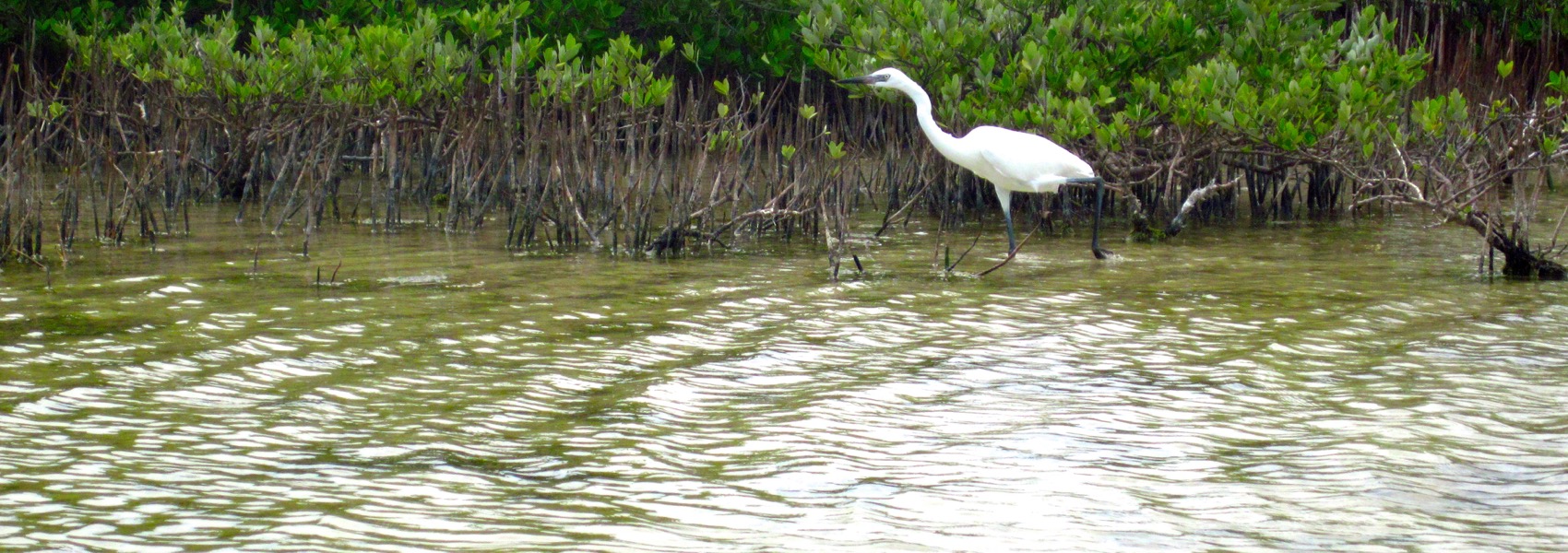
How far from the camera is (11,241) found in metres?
5.96

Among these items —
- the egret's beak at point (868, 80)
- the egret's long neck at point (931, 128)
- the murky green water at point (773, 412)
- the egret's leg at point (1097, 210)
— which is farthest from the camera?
the egret's beak at point (868, 80)

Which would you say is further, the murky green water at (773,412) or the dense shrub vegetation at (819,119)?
the dense shrub vegetation at (819,119)

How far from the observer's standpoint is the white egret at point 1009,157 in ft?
23.2

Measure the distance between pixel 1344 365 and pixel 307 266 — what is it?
4.06 metres

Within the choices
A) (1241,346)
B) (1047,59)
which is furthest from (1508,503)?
(1047,59)

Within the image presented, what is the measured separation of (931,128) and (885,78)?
0.34m

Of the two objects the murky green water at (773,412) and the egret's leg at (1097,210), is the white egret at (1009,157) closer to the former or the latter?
the egret's leg at (1097,210)

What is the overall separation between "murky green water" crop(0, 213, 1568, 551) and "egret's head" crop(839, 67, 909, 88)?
1.53m

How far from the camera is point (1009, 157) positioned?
7.06 metres

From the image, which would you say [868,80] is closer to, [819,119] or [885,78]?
[885,78]

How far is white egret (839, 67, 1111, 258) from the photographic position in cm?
707

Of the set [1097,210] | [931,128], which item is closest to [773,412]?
[1097,210]

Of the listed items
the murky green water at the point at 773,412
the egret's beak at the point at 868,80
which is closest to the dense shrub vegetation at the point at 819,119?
the egret's beak at the point at 868,80

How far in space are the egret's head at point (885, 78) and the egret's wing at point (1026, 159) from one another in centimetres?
47
